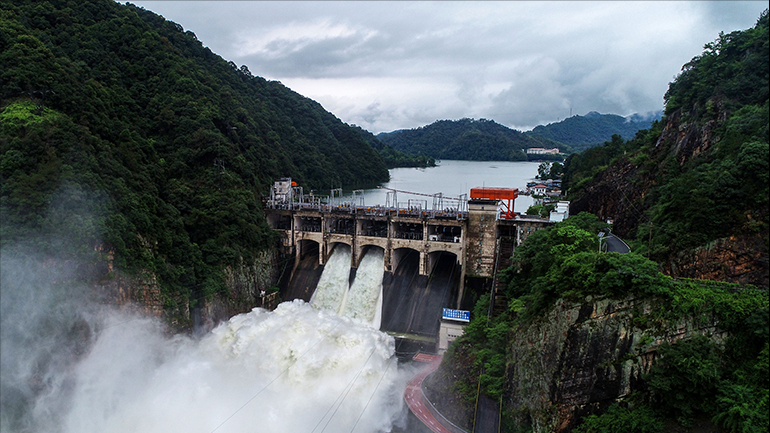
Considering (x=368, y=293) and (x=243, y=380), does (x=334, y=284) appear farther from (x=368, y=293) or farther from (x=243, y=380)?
(x=243, y=380)

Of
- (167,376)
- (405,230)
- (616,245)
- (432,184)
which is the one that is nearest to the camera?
(167,376)

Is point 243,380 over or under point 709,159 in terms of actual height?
under

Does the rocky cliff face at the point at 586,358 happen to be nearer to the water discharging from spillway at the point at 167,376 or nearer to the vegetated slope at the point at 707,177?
the vegetated slope at the point at 707,177

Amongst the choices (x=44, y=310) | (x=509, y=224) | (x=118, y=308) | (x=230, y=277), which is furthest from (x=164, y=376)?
(x=509, y=224)

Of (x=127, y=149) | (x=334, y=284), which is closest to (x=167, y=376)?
(x=334, y=284)

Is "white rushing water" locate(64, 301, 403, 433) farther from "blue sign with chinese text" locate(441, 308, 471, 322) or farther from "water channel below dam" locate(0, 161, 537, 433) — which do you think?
"blue sign with chinese text" locate(441, 308, 471, 322)

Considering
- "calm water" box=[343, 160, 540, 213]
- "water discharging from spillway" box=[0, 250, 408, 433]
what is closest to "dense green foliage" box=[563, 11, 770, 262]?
"water discharging from spillway" box=[0, 250, 408, 433]
